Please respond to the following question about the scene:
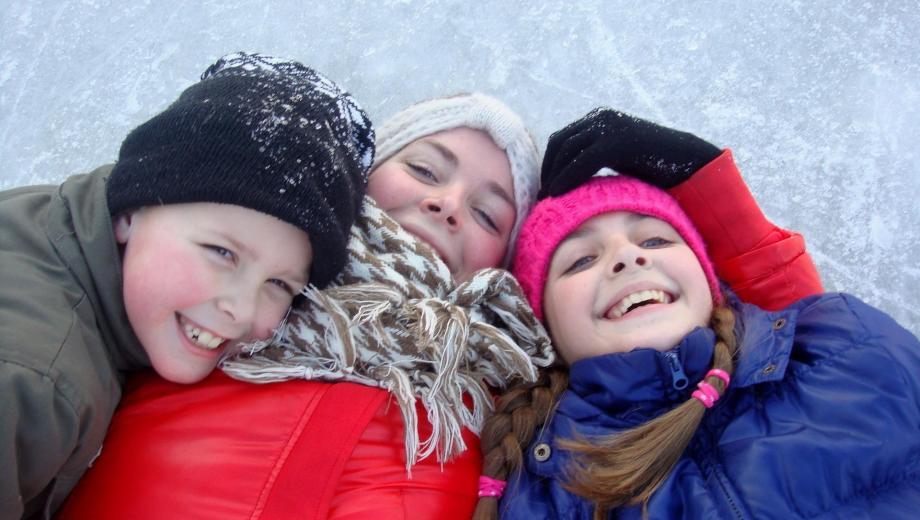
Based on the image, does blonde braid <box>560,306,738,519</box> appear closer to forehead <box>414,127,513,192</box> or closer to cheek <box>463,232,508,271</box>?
cheek <box>463,232,508,271</box>

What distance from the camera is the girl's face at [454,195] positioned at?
130 cm

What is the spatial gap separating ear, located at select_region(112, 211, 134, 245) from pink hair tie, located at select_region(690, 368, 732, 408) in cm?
91

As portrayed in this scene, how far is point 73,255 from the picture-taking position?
1.00 m

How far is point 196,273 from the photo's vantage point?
3.22 ft

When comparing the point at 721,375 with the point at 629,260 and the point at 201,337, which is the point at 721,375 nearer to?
the point at 629,260

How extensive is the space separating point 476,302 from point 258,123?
0.48 m

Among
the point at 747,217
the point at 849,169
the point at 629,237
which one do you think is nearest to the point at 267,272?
the point at 629,237

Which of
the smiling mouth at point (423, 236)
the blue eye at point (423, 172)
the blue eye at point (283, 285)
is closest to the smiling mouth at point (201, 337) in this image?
the blue eye at point (283, 285)

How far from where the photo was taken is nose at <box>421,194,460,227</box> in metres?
1.29

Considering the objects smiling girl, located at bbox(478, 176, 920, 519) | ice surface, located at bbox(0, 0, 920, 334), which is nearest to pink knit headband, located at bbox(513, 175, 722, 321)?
smiling girl, located at bbox(478, 176, 920, 519)

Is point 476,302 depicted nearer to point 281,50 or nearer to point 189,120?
point 189,120

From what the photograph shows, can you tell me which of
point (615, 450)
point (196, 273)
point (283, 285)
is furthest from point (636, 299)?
point (196, 273)

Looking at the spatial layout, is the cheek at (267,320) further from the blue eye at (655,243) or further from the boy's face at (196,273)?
the blue eye at (655,243)

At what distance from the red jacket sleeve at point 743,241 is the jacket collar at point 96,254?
3.52ft
